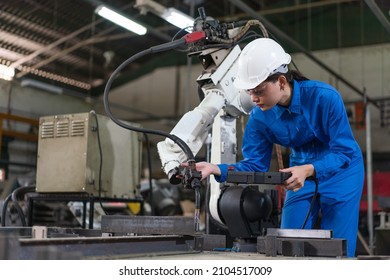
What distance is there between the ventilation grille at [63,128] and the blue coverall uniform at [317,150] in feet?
4.40

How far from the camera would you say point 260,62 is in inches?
68.6

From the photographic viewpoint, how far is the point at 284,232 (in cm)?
155

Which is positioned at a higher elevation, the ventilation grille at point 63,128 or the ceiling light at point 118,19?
the ceiling light at point 118,19

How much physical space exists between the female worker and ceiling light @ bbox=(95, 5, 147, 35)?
3.32 m

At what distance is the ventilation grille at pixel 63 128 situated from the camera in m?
3.06

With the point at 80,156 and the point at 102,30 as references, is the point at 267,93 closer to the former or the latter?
the point at 80,156

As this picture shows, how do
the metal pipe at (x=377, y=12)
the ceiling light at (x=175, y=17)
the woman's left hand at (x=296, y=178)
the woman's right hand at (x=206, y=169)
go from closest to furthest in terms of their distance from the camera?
the woman's left hand at (x=296, y=178) → the woman's right hand at (x=206, y=169) → the metal pipe at (x=377, y=12) → the ceiling light at (x=175, y=17)

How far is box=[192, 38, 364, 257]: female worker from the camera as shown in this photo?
175cm

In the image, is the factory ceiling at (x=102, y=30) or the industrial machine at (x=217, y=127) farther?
the factory ceiling at (x=102, y=30)

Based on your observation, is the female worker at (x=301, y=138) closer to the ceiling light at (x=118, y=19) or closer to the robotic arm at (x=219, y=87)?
the robotic arm at (x=219, y=87)

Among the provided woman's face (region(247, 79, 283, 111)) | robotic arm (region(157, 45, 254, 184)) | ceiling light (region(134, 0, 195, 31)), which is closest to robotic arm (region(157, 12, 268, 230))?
robotic arm (region(157, 45, 254, 184))

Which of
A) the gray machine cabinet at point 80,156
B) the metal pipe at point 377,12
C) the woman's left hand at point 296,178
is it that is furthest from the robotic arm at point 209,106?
the metal pipe at point 377,12

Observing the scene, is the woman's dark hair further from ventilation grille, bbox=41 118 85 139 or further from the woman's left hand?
ventilation grille, bbox=41 118 85 139

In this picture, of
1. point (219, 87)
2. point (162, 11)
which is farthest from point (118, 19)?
point (219, 87)
